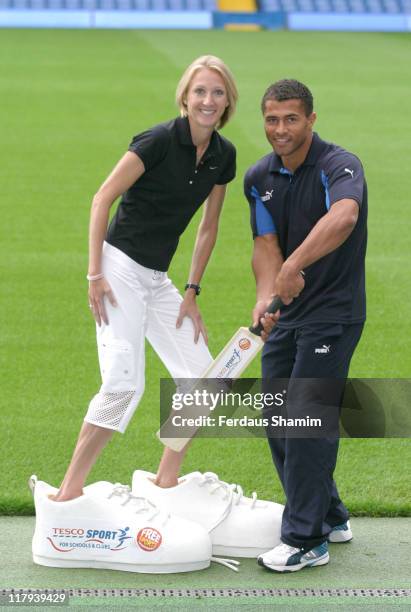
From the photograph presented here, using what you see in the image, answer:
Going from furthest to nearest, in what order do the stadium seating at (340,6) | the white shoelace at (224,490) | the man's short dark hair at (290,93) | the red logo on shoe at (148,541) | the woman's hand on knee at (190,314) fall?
1. the stadium seating at (340,6)
2. the woman's hand on knee at (190,314)
3. the white shoelace at (224,490)
4. the red logo on shoe at (148,541)
5. the man's short dark hair at (290,93)

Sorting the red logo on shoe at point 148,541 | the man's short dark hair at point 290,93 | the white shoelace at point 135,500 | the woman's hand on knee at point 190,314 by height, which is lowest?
the red logo on shoe at point 148,541

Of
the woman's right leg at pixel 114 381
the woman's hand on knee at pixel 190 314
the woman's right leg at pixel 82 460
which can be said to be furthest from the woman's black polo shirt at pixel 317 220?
the woman's right leg at pixel 82 460

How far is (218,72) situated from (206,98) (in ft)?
0.43

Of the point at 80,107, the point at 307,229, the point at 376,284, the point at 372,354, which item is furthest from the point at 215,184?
the point at 80,107

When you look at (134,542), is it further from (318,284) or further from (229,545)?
(318,284)

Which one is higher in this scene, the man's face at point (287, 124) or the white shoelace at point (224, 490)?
the man's face at point (287, 124)

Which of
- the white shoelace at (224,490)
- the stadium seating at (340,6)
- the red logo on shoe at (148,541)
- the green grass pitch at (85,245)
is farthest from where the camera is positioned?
the stadium seating at (340,6)

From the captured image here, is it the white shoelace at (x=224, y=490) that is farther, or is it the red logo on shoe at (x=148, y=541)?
the white shoelace at (x=224, y=490)

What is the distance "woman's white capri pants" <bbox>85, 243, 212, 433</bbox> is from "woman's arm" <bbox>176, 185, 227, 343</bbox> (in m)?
0.03

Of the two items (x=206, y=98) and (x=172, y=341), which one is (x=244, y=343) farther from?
(x=206, y=98)

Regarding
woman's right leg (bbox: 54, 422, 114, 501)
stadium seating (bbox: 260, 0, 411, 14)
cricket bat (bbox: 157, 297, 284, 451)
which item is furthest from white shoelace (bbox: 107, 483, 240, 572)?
stadium seating (bbox: 260, 0, 411, 14)

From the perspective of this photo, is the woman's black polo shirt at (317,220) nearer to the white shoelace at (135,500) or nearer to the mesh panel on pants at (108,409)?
the mesh panel on pants at (108,409)

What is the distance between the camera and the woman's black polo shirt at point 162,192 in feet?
16.2

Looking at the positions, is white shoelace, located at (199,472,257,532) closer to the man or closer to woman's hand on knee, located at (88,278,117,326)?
the man
